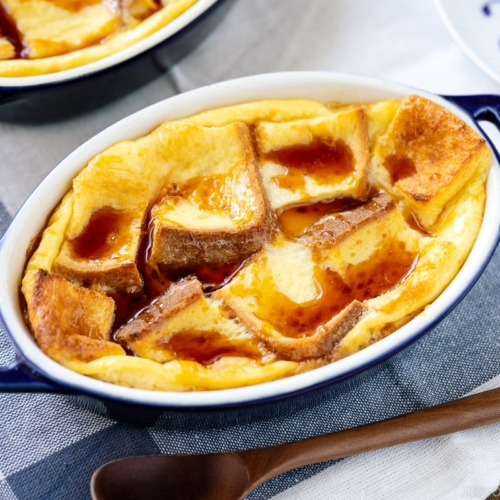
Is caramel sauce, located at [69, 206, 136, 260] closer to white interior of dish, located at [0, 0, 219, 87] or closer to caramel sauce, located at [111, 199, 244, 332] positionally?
caramel sauce, located at [111, 199, 244, 332]

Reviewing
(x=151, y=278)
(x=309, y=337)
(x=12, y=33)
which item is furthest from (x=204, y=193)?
(x=12, y=33)

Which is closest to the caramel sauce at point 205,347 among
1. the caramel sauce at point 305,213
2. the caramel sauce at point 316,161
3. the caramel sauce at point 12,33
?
the caramel sauce at point 305,213

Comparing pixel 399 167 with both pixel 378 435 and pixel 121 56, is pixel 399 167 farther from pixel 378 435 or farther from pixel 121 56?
pixel 121 56

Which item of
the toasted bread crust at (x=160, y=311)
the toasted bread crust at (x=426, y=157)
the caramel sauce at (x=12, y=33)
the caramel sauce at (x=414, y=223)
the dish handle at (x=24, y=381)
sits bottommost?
the caramel sauce at (x=414, y=223)

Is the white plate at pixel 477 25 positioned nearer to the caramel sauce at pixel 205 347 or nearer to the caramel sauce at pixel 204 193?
the caramel sauce at pixel 204 193

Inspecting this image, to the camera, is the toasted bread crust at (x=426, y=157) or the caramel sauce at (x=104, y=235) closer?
the caramel sauce at (x=104, y=235)

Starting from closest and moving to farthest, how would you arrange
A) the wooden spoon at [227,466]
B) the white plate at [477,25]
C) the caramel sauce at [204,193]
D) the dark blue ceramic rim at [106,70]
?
the wooden spoon at [227,466] < the caramel sauce at [204,193] < the dark blue ceramic rim at [106,70] < the white plate at [477,25]

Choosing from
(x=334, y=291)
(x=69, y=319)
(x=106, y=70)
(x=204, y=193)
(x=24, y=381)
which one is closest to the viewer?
(x=24, y=381)
